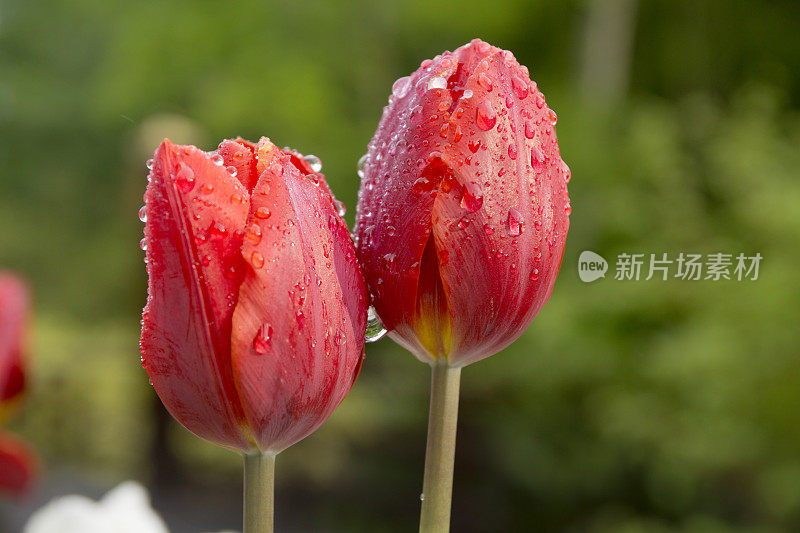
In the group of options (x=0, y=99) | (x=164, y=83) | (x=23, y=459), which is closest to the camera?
(x=23, y=459)

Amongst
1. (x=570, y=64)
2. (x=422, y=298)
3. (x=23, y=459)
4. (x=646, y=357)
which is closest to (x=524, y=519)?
(x=646, y=357)

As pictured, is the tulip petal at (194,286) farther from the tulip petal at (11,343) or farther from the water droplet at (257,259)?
the tulip petal at (11,343)

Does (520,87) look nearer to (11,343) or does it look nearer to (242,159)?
(242,159)

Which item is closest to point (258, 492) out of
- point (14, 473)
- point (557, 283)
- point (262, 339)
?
point (262, 339)

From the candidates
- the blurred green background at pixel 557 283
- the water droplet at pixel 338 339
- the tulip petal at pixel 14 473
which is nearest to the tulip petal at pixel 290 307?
the water droplet at pixel 338 339

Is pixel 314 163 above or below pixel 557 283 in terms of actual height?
below

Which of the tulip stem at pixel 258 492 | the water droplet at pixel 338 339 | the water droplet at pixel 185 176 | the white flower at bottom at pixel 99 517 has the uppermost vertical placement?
the water droplet at pixel 185 176

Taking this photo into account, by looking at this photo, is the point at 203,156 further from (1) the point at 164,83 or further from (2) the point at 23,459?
(1) the point at 164,83
